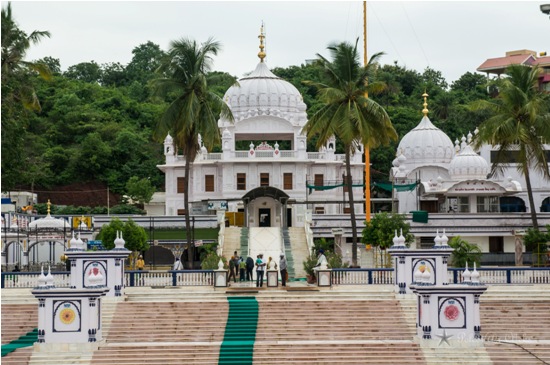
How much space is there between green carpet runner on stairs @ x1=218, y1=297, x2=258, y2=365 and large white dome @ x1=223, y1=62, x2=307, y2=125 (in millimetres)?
30862

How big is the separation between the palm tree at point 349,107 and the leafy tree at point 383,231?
4.40ft

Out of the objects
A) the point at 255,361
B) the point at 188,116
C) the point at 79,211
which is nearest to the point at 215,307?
the point at 255,361

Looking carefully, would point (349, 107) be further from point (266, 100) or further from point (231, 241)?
point (266, 100)

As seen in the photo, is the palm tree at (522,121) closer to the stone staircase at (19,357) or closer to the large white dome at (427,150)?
the large white dome at (427,150)

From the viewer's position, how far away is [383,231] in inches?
1893

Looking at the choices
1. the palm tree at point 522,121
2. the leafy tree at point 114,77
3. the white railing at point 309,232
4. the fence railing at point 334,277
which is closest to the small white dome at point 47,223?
the fence railing at point 334,277

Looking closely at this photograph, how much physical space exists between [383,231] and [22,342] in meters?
20.3

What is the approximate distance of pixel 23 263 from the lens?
57.3 metres

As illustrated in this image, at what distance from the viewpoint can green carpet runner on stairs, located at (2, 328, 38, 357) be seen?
3160 cm

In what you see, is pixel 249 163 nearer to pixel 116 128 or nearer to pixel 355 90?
pixel 355 90

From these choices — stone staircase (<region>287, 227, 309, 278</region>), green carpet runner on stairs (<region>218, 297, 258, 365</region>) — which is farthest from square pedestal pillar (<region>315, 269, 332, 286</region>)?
stone staircase (<region>287, 227, 309, 278</region>)

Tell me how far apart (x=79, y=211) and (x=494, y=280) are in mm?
37941

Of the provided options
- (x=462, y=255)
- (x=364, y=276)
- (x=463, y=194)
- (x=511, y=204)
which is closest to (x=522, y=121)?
(x=462, y=255)

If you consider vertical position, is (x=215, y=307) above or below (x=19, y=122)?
below
